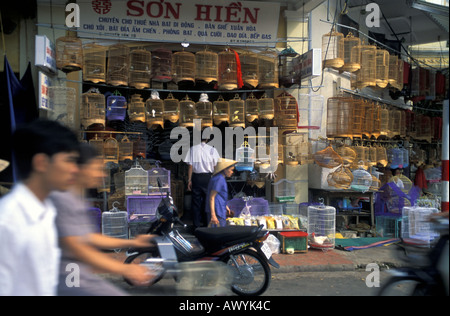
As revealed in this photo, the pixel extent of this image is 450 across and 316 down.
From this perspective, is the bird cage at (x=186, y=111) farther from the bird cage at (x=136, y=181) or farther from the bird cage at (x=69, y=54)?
the bird cage at (x=69, y=54)

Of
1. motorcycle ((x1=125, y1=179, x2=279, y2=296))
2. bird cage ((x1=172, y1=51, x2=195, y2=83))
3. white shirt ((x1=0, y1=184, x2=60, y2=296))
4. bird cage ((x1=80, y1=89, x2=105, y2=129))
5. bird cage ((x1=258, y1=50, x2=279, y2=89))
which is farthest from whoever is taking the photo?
bird cage ((x1=258, y1=50, x2=279, y2=89))

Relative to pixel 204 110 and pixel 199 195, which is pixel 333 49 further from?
pixel 199 195

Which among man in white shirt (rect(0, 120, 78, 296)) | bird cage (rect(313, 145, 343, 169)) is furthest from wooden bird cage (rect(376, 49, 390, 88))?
man in white shirt (rect(0, 120, 78, 296))

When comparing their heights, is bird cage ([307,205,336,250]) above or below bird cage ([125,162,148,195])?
below

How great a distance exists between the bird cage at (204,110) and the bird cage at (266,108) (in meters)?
1.05

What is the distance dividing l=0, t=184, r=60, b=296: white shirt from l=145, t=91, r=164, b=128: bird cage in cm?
604

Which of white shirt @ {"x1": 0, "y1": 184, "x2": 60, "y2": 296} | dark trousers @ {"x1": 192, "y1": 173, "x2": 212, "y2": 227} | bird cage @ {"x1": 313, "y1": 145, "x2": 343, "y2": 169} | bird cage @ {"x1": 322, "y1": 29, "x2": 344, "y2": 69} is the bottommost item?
dark trousers @ {"x1": 192, "y1": 173, "x2": 212, "y2": 227}

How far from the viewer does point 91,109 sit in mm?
7816

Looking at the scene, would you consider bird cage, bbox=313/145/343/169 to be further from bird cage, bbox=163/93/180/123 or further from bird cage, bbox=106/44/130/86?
bird cage, bbox=106/44/130/86

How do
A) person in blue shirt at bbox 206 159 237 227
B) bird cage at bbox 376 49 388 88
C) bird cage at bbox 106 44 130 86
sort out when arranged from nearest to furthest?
person in blue shirt at bbox 206 159 237 227 → bird cage at bbox 106 44 130 86 → bird cage at bbox 376 49 388 88

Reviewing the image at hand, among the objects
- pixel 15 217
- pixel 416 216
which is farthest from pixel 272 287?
pixel 15 217

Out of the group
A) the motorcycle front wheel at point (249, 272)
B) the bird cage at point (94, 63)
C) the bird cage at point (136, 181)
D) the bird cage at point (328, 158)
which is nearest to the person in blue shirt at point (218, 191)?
the motorcycle front wheel at point (249, 272)

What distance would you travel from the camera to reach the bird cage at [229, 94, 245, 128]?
27.2 ft

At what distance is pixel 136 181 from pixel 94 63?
251cm
